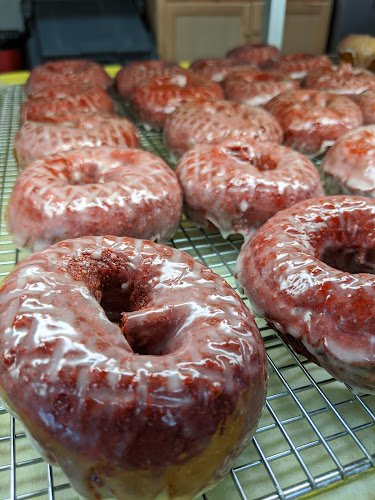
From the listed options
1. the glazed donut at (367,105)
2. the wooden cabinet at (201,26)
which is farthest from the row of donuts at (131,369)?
the wooden cabinet at (201,26)

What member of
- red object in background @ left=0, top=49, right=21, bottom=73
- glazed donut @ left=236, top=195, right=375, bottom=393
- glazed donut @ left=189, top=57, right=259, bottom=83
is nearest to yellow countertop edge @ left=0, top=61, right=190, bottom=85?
red object in background @ left=0, top=49, right=21, bottom=73

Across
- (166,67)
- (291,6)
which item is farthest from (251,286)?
(291,6)

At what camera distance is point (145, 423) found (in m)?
0.80

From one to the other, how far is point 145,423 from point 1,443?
42 centimetres

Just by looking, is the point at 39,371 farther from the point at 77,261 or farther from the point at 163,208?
the point at 163,208

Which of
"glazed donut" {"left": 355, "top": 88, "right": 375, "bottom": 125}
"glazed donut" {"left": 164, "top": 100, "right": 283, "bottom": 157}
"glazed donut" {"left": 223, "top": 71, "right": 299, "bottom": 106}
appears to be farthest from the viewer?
"glazed donut" {"left": 223, "top": 71, "right": 299, "bottom": 106}

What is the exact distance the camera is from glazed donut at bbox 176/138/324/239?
1.62 m

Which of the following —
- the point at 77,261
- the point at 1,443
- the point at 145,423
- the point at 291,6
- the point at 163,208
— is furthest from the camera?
the point at 291,6

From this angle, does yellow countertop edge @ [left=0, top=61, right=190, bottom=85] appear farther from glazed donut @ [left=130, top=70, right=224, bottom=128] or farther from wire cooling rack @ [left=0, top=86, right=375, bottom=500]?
wire cooling rack @ [left=0, top=86, right=375, bottom=500]

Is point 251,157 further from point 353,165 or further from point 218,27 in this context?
point 218,27

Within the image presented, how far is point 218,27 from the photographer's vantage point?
386 centimetres

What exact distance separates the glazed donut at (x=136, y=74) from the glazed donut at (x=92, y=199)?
1301 mm

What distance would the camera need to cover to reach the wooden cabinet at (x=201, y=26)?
375 cm

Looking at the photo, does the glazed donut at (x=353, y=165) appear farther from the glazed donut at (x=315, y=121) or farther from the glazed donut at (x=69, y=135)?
the glazed donut at (x=69, y=135)
